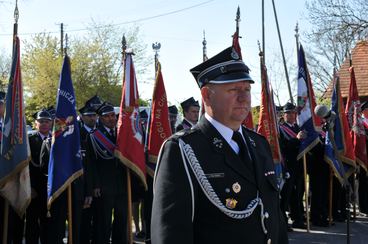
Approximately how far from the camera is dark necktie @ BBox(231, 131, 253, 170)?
Result: 8.13 feet

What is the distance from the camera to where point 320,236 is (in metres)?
7.95

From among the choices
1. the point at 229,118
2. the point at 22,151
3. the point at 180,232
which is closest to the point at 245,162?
the point at 229,118

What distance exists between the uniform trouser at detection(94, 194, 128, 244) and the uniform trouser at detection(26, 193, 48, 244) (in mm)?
729

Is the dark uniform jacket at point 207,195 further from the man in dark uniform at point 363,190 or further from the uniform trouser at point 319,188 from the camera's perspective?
the man in dark uniform at point 363,190

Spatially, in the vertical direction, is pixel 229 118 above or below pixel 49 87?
below

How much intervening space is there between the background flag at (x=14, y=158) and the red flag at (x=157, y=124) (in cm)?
186

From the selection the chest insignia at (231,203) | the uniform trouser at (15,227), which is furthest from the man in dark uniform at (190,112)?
the chest insignia at (231,203)

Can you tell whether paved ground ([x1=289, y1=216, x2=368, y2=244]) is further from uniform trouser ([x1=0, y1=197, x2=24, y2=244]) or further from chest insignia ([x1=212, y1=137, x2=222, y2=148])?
chest insignia ([x1=212, y1=137, x2=222, y2=148])

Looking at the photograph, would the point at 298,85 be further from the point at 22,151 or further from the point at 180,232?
the point at 180,232

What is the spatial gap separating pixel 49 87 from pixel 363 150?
23764 mm

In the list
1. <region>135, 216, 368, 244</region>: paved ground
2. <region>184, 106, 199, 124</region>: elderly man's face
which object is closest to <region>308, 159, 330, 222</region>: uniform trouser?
<region>135, 216, 368, 244</region>: paved ground

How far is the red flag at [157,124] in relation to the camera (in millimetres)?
7180

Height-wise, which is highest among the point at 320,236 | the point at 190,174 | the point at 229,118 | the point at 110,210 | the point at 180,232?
the point at 229,118

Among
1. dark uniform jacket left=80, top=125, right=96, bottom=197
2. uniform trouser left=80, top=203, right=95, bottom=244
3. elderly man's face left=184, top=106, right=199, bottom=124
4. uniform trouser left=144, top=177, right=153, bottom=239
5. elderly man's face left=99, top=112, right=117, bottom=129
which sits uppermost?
elderly man's face left=184, top=106, right=199, bottom=124
